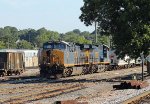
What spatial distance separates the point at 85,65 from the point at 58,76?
22.1ft

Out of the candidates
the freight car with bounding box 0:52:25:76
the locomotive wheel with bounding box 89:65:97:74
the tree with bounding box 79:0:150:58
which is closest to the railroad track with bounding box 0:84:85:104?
the tree with bounding box 79:0:150:58

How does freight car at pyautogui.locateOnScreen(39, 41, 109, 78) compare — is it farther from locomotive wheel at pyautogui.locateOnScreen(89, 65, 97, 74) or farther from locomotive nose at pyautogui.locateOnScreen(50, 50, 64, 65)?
locomotive wheel at pyautogui.locateOnScreen(89, 65, 97, 74)

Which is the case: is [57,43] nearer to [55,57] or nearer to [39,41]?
[55,57]

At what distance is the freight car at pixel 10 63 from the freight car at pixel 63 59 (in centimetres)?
691

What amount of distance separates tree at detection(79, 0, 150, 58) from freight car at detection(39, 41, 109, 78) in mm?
4534

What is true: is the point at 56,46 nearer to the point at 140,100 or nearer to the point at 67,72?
the point at 67,72

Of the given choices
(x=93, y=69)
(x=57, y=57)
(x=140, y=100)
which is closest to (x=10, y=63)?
(x=57, y=57)

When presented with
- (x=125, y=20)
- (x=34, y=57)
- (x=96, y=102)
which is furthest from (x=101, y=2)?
(x=34, y=57)

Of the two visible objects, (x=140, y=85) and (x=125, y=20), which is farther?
(x=125, y=20)

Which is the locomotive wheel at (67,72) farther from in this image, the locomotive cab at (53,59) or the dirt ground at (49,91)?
the dirt ground at (49,91)

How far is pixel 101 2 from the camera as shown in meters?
32.8

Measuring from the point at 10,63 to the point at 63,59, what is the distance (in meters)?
8.80

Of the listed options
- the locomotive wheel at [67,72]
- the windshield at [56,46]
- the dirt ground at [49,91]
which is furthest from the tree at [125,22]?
the locomotive wheel at [67,72]

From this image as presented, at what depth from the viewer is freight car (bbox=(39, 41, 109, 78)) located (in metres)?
36.0
